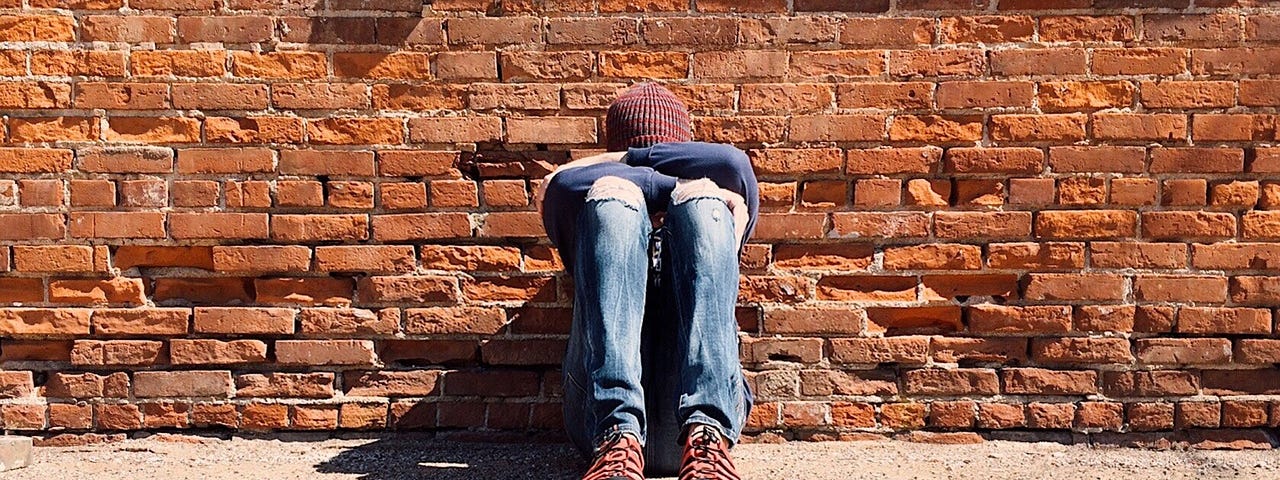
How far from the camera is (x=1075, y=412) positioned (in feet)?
11.3

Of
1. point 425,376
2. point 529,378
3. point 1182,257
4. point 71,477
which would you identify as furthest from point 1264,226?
point 71,477

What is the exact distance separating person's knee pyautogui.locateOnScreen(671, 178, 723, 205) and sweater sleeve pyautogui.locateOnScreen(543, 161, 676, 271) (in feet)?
0.17

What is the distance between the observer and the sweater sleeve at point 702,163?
2846 mm

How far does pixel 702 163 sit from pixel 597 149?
2.21 feet

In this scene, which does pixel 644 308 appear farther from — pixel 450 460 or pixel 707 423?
pixel 450 460

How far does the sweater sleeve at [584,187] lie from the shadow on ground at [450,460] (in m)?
0.71

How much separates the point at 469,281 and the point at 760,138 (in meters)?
1.00

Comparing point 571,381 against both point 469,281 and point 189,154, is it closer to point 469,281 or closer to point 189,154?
point 469,281

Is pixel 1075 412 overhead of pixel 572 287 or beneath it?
beneath

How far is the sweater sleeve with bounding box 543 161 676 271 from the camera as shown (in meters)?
2.83

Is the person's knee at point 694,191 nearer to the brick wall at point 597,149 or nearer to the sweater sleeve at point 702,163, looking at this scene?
the sweater sleeve at point 702,163

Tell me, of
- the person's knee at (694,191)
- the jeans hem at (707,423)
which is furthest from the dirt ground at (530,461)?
Answer: the person's knee at (694,191)

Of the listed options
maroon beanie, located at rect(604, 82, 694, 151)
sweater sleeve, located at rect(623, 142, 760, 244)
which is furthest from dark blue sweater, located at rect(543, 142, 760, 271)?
maroon beanie, located at rect(604, 82, 694, 151)

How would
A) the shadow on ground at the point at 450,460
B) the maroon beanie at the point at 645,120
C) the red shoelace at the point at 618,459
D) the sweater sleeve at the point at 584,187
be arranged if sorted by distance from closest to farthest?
the red shoelace at the point at 618,459 → the sweater sleeve at the point at 584,187 → the maroon beanie at the point at 645,120 → the shadow on ground at the point at 450,460
